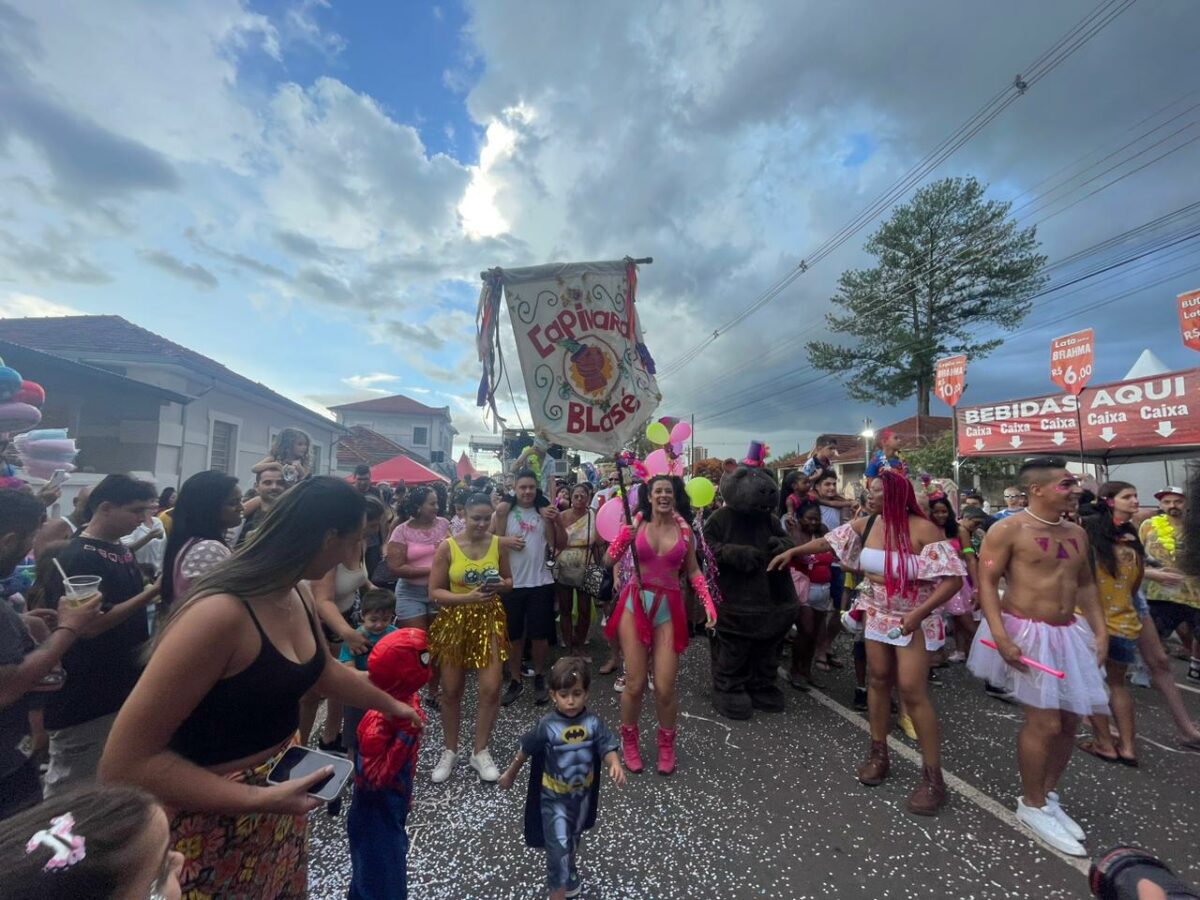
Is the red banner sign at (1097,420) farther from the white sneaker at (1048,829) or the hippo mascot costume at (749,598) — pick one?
the white sneaker at (1048,829)

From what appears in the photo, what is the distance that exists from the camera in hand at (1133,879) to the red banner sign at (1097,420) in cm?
1205

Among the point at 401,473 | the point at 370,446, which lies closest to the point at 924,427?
the point at 401,473

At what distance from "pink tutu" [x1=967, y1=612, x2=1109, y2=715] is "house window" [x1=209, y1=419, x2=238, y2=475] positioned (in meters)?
14.4

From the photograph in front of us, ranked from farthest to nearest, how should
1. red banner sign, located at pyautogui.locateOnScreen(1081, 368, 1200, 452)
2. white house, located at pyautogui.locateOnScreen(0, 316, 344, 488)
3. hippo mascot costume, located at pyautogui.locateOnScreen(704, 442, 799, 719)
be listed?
red banner sign, located at pyautogui.locateOnScreen(1081, 368, 1200, 452) → white house, located at pyautogui.locateOnScreen(0, 316, 344, 488) → hippo mascot costume, located at pyautogui.locateOnScreen(704, 442, 799, 719)

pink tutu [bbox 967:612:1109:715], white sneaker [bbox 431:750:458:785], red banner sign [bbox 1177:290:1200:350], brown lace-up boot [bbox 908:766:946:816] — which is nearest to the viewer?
pink tutu [bbox 967:612:1109:715]

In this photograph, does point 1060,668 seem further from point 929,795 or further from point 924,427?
point 924,427

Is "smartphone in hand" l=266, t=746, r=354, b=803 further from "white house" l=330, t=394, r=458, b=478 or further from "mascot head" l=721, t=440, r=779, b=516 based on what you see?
"white house" l=330, t=394, r=458, b=478

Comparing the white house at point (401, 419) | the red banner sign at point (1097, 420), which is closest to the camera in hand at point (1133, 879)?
the red banner sign at point (1097, 420)

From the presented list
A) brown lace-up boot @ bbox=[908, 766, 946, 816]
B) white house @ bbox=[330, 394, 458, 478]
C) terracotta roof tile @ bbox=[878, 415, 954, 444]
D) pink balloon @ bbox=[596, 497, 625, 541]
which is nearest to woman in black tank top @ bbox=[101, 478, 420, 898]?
pink balloon @ bbox=[596, 497, 625, 541]

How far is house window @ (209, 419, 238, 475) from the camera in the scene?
490 inches

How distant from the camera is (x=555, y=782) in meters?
2.29

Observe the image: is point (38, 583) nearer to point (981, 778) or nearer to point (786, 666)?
point (981, 778)

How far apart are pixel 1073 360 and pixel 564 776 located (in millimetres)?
13054

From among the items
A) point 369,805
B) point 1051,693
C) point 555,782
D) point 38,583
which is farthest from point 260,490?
point 1051,693
